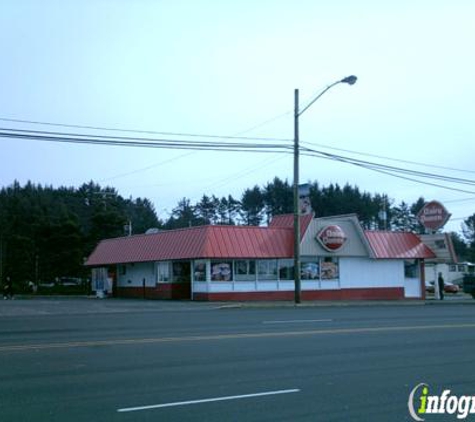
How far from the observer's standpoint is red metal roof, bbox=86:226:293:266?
36.2m

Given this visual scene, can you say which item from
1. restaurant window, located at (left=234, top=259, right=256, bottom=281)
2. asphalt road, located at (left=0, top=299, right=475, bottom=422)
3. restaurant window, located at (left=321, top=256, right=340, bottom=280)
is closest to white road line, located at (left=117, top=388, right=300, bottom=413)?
asphalt road, located at (left=0, top=299, right=475, bottom=422)

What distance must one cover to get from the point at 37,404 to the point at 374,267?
35690 mm

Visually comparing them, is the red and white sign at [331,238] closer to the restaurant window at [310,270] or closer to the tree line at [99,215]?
the restaurant window at [310,270]

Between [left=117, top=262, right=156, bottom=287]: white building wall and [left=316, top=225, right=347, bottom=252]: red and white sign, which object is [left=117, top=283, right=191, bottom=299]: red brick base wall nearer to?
[left=117, top=262, right=156, bottom=287]: white building wall

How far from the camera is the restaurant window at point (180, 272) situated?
39562 millimetres

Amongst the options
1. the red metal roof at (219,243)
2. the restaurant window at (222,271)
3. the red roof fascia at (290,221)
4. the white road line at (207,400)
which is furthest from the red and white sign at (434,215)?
the white road line at (207,400)

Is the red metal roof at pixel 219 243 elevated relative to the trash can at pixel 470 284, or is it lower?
elevated

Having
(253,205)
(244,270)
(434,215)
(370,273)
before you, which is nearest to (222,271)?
(244,270)

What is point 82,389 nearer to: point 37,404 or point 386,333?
point 37,404

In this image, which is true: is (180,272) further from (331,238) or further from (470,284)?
(470,284)

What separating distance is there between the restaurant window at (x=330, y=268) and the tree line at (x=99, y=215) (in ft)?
76.5

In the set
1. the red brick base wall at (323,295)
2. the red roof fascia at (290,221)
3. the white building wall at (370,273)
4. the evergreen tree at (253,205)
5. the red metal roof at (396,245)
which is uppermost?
the evergreen tree at (253,205)

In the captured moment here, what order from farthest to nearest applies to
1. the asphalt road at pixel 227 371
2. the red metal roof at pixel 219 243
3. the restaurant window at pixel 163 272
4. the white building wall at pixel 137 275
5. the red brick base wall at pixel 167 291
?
the white building wall at pixel 137 275, the restaurant window at pixel 163 272, the red brick base wall at pixel 167 291, the red metal roof at pixel 219 243, the asphalt road at pixel 227 371

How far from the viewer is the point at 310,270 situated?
131 feet
